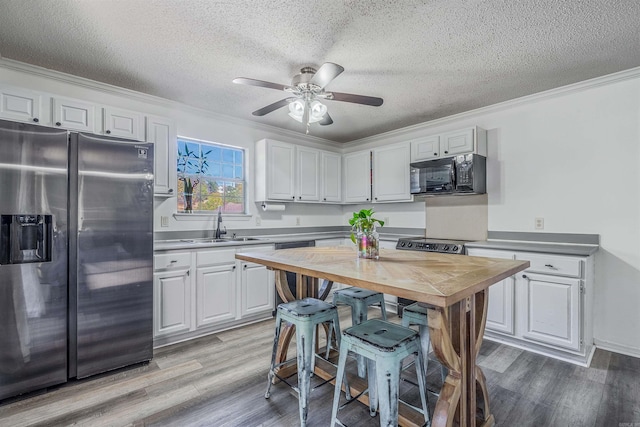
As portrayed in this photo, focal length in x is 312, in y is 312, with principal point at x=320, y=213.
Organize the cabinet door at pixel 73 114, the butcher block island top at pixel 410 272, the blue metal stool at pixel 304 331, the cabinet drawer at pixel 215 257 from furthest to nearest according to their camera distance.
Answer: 1. the cabinet drawer at pixel 215 257
2. the cabinet door at pixel 73 114
3. the blue metal stool at pixel 304 331
4. the butcher block island top at pixel 410 272

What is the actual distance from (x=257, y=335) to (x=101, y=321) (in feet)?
4.44

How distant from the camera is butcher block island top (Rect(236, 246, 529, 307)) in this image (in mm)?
1205

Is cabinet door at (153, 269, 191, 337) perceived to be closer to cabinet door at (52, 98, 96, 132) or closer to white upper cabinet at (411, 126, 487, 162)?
cabinet door at (52, 98, 96, 132)

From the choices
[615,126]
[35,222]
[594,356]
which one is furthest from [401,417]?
[615,126]

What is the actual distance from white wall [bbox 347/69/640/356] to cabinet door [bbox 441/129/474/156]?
34cm

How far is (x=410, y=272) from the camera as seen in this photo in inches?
61.2

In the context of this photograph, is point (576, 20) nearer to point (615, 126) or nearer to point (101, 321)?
point (615, 126)

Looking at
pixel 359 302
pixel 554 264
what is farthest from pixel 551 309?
pixel 359 302

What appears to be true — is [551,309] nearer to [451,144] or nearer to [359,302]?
[359,302]

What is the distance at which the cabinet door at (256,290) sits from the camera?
3379 mm

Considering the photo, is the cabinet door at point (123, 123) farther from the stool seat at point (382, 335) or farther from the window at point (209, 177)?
the stool seat at point (382, 335)

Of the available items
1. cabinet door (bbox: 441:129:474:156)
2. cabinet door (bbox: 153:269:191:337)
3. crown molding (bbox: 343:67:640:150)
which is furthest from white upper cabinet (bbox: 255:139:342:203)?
cabinet door (bbox: 441:129:474:156)

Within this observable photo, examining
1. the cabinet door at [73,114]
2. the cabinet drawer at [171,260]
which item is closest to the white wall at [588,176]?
the cabinet drawer at [171,260]

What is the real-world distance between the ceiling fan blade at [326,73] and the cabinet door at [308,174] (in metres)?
2.09
